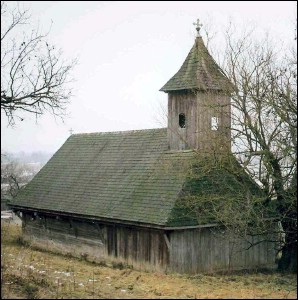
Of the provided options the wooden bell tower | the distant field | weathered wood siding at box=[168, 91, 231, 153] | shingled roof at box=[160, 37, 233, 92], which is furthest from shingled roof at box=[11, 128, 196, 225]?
the distant field

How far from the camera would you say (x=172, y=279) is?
54.8ft

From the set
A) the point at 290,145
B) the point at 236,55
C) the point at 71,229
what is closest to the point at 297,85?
the point at 290,145

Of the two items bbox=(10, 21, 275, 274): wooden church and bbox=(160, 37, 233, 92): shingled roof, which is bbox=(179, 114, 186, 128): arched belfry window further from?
bbox=(160, 37, 233, 92): shingled roof

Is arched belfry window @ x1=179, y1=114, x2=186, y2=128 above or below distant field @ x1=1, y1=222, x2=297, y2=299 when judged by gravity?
above

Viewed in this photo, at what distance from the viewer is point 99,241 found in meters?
22.0

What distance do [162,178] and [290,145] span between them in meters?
6.50

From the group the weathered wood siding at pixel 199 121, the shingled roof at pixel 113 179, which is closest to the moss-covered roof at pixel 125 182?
the shingled roof at pixel 113 179

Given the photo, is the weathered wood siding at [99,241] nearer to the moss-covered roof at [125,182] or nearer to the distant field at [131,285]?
the moss-covered roof at [125,182]

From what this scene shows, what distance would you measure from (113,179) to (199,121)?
5157 millimetres

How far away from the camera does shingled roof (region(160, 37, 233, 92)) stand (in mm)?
20125

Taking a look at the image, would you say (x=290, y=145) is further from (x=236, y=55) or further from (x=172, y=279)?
(x=172, y=279)

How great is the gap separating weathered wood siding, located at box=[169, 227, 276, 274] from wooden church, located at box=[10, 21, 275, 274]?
37 mm

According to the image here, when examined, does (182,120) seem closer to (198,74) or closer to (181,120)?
(181,120)

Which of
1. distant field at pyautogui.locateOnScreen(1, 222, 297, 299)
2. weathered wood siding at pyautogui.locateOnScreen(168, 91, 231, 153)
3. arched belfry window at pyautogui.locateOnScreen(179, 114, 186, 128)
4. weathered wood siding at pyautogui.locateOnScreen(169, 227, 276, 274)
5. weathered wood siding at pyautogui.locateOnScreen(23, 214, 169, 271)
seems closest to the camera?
distant field at pyautogui.locateOnScreen(1, 222, 297, 299)
